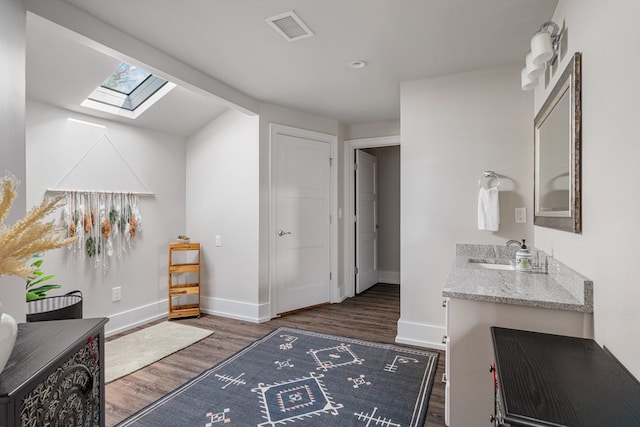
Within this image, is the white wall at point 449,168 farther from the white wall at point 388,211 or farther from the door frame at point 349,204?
the white wall at point 388,211

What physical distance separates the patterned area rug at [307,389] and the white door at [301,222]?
1.02m

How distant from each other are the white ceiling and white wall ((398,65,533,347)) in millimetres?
210

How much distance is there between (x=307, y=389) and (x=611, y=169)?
2022mm

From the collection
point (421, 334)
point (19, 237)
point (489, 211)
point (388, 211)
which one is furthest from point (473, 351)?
point (388, 211)

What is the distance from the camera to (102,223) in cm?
308

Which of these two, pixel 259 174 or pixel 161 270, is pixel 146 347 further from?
pixel 259 174

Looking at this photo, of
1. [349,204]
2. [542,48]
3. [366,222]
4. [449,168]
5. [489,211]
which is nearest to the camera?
[542,48]

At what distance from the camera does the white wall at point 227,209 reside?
140 inches

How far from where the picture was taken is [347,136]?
4.49 meters

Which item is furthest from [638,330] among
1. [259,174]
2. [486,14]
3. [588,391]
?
[259,174]

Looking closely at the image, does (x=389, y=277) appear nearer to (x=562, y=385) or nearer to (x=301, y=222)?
(x=301, y=222)

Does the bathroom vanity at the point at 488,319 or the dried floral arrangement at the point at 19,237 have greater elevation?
the dried floral arrangement at the point at 19,237

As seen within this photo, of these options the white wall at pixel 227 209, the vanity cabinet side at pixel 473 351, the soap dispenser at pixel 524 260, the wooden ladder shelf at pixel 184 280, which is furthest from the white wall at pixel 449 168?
the wooden ladder shelf at pixel 184 280

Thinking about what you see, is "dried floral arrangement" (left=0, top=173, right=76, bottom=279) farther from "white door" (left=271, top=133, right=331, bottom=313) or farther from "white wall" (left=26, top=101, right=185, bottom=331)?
"white door" (left=271, top=133, right=331, bottom=313)
